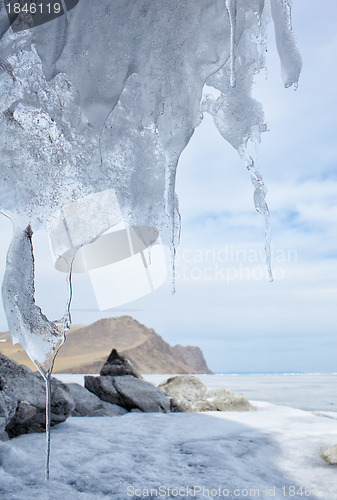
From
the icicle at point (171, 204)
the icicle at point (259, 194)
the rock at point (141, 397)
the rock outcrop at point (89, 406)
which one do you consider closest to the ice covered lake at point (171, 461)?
the rock outcrop at point (89, 406)

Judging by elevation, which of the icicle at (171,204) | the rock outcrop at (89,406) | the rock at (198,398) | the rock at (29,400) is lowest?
the rock at (198,398)

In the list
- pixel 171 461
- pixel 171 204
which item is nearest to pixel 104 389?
pixel 171 461

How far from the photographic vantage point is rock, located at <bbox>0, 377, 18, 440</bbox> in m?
2.93

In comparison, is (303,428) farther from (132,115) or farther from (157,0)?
(157,0)

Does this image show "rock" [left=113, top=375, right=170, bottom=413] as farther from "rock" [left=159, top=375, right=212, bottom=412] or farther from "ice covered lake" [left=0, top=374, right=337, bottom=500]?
"ice covered lake" [left=0, top=374, right=337, bottom=500]

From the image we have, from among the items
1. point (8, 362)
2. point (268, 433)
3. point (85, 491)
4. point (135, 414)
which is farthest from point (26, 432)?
point (268, 433)

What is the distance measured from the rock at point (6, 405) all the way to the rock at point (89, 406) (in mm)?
1475

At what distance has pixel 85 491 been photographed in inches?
89.8

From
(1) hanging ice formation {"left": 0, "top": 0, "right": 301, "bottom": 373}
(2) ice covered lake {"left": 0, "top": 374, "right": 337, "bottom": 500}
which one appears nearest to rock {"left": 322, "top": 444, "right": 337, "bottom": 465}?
(2) ice covered lake {"left": 0, "top": 374, "right": 337, "bottom": 500}

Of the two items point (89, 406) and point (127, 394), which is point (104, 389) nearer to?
point (127, 394)

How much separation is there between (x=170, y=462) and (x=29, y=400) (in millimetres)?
1371

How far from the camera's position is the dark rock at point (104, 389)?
535 centimetres

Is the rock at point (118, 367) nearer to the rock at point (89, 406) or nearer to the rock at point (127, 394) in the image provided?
the rock at point (127, 394)

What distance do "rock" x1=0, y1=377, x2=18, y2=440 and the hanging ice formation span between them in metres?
0.74
